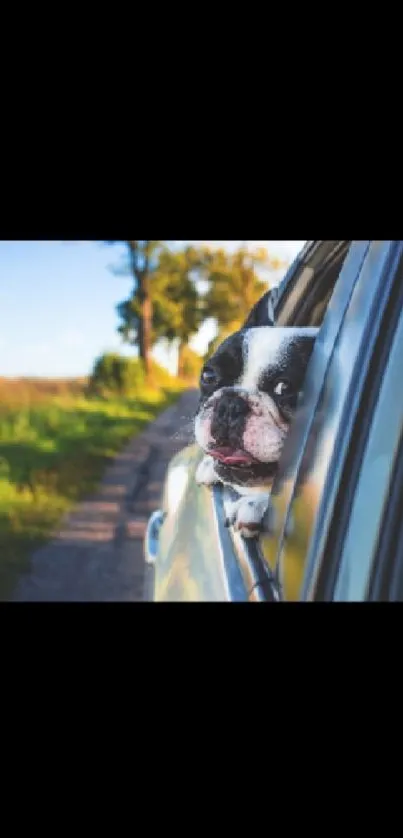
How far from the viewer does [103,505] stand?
87.6 inches

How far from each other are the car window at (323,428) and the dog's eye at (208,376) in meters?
0.50

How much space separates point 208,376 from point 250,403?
0.21 meters

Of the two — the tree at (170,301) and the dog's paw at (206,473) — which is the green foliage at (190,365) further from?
the dog's paw at (206,473)

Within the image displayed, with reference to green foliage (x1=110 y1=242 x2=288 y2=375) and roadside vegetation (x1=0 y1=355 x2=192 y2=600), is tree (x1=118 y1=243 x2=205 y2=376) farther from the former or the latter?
roadside vegetation (x1=0 y1=355 x2=192 y2=600)

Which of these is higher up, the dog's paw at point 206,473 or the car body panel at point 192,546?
the dog's paw at point 206,473

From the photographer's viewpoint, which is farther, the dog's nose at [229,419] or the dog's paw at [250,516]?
the dog's nose at [229,419]

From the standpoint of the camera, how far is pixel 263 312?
1945 mm

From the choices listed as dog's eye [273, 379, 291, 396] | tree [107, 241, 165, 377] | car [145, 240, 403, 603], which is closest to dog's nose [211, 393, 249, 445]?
dog's eye [273, 379, 291, 396]

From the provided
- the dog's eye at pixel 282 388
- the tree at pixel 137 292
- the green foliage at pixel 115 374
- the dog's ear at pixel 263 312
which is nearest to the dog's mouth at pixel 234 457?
the dog's eye at pixel 282 388

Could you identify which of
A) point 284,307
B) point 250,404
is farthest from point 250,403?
point 284,307

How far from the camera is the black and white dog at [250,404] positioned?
5.52 ft

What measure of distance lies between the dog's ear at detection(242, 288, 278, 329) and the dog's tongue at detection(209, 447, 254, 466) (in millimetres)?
299

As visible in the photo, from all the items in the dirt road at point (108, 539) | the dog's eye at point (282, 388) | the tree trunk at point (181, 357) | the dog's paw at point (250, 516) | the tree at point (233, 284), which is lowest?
the dirt road at point (108, 539)
